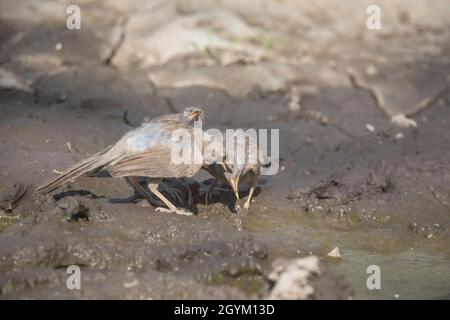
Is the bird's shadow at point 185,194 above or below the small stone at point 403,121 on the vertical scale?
below

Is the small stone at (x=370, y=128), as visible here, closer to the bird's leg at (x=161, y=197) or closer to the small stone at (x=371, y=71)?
the small stone at (x=371, y=71)

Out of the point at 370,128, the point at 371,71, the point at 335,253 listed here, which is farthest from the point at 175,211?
the point at 371,71

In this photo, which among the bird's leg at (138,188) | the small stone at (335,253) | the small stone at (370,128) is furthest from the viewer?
the small stone at (370,128)

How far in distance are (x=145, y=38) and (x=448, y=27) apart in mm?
4197

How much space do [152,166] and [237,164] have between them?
2.41 feet

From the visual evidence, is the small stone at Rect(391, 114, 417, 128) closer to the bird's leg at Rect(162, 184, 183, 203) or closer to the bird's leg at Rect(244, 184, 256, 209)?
the bird's leg at Rect(244, 184, 256, 209)

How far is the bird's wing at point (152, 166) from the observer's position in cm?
693

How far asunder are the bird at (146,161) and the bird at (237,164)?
0.77 ft

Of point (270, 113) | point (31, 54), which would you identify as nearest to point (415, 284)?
point (270, 113)

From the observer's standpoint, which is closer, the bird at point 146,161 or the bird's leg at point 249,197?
the bird at point 146,161

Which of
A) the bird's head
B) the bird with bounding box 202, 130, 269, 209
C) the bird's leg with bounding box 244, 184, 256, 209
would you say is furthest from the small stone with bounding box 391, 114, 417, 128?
the bird's head

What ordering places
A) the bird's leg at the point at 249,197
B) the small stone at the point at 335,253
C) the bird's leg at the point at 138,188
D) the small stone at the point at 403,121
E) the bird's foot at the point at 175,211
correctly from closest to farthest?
the small stone at the point at 335,253 < the bird's foot at the point at 175,211 < the bird's leg at the point at 138,188 < the bird's leg at the point at 249,197 < the small stone at the point at 403,121

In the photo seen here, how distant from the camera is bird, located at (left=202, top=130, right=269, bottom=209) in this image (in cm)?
719

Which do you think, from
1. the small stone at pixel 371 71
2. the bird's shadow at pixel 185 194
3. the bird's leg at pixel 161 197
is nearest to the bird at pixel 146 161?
the bird's leg at pixel 161 197
